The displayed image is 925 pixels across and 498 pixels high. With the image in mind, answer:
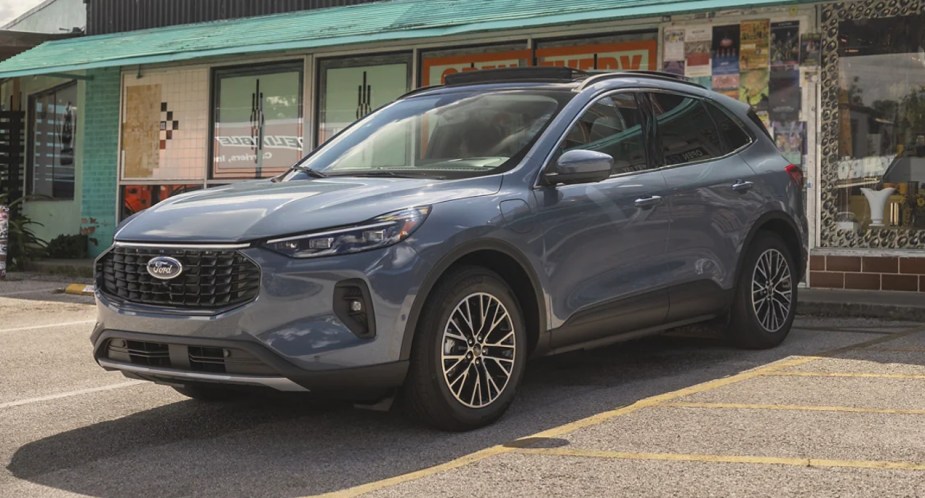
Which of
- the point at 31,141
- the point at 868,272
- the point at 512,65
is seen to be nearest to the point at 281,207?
the point at 868,272

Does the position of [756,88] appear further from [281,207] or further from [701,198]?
[281,207]

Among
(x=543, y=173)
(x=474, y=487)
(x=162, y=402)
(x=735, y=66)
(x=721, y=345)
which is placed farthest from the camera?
(x=735, y=66)

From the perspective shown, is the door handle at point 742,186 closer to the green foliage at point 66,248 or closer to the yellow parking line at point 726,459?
the yellow parking line at point 726,459

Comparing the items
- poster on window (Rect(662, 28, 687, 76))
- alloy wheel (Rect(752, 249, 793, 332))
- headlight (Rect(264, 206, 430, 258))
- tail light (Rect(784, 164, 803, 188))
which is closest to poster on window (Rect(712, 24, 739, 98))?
poster on window (Rect(662, 28, 687, 76))

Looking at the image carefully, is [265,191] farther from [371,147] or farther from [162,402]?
[162,402]

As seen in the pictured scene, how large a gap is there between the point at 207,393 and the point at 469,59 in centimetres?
899

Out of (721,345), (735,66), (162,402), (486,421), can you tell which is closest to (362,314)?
(486,421)

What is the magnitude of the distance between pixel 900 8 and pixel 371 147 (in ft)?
24.4

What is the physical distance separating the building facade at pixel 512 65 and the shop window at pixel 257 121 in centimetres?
3

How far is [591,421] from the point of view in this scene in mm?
5402

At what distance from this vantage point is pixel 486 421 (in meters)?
5.28

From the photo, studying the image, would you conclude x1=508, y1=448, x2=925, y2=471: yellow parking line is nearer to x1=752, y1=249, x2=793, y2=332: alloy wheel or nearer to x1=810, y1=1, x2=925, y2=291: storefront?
x1=752, y1=249, x2=793, y2=332: alloy wheel

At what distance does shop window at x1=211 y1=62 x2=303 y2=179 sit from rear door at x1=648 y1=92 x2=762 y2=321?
950cm

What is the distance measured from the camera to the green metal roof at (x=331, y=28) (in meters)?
11.8
